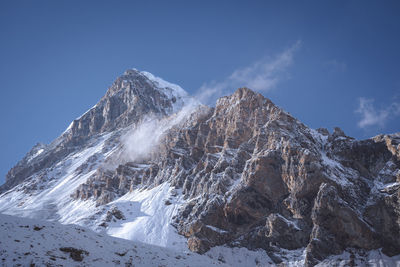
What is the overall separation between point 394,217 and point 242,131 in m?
61.9

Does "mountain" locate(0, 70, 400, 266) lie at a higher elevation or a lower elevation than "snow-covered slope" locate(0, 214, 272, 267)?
higher

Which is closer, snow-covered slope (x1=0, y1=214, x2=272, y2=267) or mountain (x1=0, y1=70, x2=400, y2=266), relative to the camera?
snow-covered slope (x1=0, y1=214, x2=272, y2=267)

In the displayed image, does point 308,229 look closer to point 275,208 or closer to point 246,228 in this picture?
point 275,208

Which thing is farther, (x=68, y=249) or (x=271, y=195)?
(x=271, y=195)

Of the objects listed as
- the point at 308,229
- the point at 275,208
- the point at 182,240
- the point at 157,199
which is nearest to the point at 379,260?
the point at 308,229

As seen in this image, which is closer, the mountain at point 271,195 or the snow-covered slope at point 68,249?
the snow-covered slope at point 68,249

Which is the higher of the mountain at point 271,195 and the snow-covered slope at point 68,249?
the mountain at point 271,195

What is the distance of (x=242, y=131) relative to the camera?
120000 mm

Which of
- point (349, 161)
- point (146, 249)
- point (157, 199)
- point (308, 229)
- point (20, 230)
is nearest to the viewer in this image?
point (20, 230)

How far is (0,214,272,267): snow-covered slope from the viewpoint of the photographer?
89.0 ft

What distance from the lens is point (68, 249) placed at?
3133 centimetres

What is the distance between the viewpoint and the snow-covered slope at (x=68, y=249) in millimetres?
27141

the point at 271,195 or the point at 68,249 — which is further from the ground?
the point at 271,195

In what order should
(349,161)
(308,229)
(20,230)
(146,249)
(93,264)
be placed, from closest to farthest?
(93,264), (20,230), (146,249), (308,229), (349,161)
